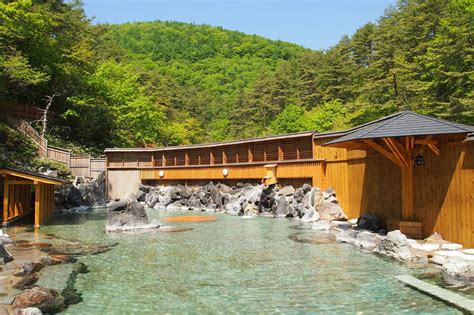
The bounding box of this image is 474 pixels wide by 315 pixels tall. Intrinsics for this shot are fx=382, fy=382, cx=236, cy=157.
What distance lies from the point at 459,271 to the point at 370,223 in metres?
5.44

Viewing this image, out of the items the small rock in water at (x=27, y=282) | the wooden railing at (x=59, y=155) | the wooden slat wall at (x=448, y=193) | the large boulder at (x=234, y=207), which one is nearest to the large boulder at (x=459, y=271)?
the wooden slat wall at (x=448, y=193)

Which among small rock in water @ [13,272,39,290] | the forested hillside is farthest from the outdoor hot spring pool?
the forested hillside

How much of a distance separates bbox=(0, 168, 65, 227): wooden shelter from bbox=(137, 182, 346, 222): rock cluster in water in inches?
305

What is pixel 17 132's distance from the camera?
24.8 m

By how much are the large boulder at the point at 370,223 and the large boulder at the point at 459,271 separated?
498 centimetres

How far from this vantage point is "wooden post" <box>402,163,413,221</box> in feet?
36.1

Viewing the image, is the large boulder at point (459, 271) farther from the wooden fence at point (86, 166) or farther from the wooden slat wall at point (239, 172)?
the wooden fence at point (86, 166)

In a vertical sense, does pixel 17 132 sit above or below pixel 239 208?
above

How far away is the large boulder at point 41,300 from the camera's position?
5.93 metres

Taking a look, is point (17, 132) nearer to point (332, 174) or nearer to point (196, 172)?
point (196, 172)

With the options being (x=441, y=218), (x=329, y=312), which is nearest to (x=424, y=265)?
(x=441, y=218)

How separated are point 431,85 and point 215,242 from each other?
1675 centimetres

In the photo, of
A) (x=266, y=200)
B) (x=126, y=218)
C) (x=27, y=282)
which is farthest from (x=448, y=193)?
(x=126, y=218)

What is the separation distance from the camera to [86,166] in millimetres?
27547
